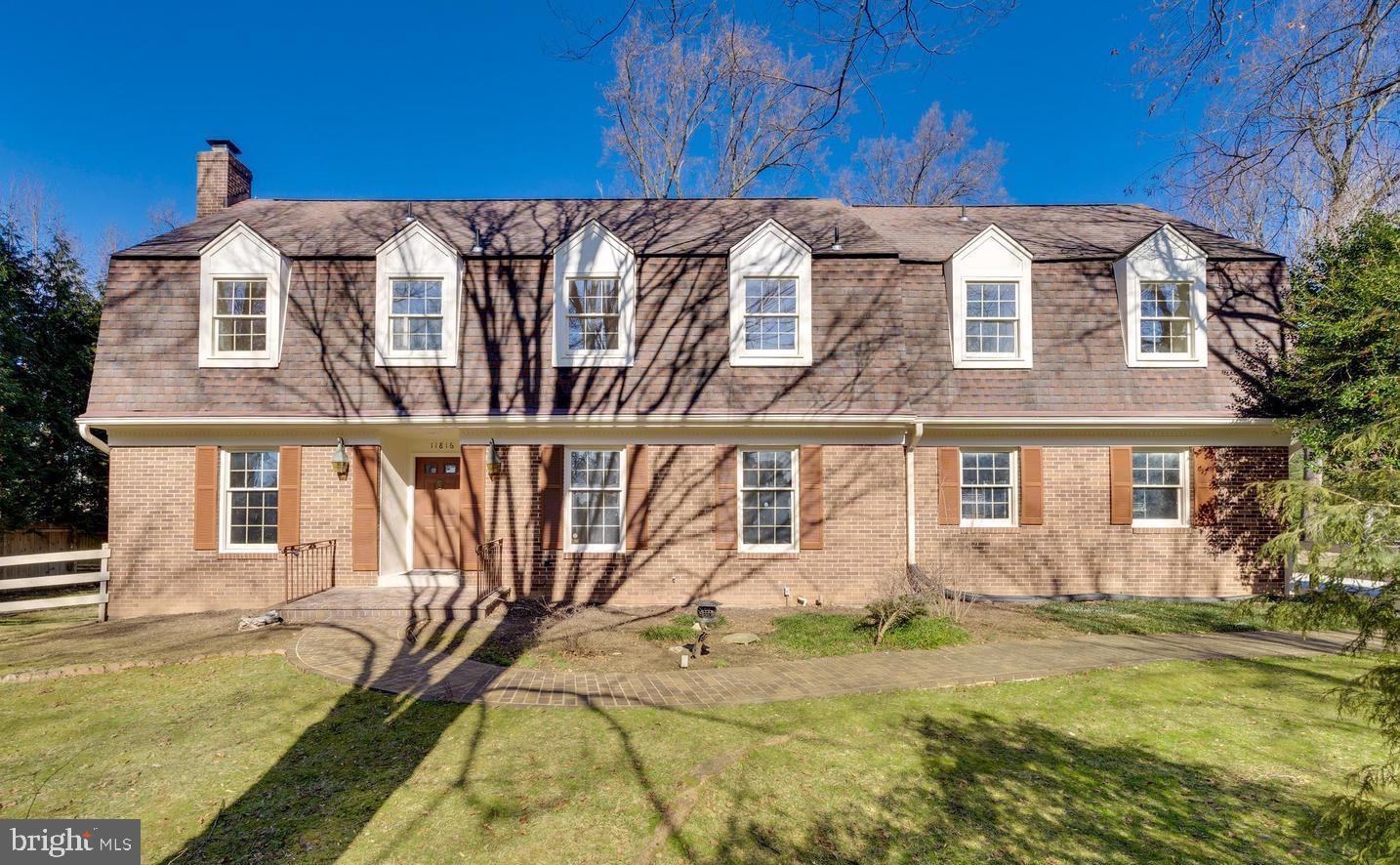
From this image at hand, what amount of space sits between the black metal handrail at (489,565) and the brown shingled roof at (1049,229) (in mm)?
9439

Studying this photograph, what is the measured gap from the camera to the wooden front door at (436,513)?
11688 mm

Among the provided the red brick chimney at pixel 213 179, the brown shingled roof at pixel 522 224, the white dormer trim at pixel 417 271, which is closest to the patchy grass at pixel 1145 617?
the brown shingled roof at pixel 522 224

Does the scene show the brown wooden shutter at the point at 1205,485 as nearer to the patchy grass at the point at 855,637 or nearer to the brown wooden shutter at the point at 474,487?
the patchy grass at the point at 855,637

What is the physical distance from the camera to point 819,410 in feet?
34.8

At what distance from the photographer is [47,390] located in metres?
15.4

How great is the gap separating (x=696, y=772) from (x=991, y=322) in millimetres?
9948

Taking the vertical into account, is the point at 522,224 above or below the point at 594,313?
above

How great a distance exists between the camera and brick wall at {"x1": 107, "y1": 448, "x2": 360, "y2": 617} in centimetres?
1050

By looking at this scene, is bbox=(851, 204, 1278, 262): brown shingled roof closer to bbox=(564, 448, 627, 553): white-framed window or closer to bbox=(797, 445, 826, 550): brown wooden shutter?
bbox=(797, 445, 826, 550): brown wooden shutter

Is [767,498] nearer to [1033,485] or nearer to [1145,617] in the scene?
[1033,485]

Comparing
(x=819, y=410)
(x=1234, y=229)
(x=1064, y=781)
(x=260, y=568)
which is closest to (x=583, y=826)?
(x=1064, y=781)

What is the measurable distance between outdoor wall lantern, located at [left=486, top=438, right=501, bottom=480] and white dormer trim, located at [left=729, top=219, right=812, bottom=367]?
15.1 feet

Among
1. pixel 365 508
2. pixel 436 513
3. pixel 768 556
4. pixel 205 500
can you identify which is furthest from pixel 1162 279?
pixel 205 500

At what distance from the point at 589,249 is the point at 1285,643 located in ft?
39.9
